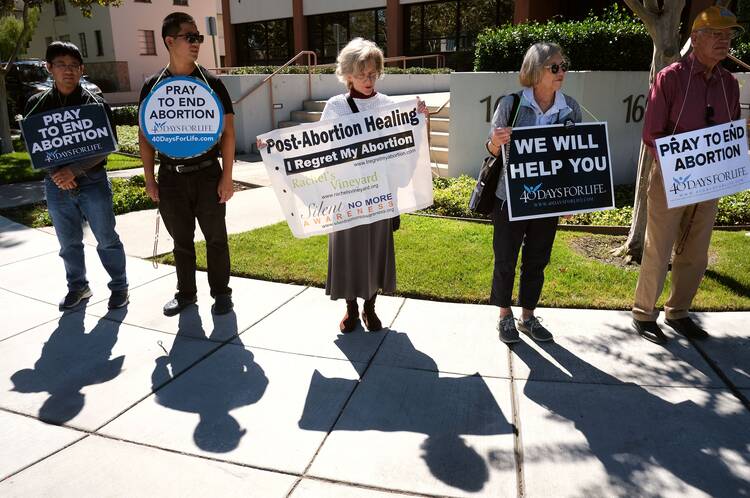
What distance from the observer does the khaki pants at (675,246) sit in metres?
3.82

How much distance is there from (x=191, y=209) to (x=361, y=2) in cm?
2072

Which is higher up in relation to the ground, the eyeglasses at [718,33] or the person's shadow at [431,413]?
the eyeglasses at [718,33]

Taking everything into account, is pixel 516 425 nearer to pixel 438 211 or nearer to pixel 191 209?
pixel 191 209

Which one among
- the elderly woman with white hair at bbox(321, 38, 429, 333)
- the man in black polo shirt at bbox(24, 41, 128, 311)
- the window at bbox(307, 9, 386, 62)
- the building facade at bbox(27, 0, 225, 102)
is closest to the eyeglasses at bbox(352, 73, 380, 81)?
the elderly woman with white hair at bbox(321, 38, 429, 333)

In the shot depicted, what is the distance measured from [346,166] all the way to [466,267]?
1900 mm

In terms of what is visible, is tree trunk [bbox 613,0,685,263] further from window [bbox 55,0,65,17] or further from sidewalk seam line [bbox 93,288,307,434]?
window [bbox 55,0,65,17]

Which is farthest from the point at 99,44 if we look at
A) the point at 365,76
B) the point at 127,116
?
the point at 365,76

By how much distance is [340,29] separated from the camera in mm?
24328

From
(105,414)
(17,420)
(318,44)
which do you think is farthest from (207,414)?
(318,44)

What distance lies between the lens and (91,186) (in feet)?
14.6

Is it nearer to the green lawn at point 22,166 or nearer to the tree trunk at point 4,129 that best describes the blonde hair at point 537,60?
the green lawn at point 22,166

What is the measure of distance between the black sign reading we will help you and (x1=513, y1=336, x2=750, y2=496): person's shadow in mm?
1065

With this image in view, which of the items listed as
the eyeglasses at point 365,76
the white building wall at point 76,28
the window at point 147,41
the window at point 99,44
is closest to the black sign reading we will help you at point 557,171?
the eyeglasses at point 365,76

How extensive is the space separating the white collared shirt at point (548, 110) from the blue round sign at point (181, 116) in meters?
2.15
